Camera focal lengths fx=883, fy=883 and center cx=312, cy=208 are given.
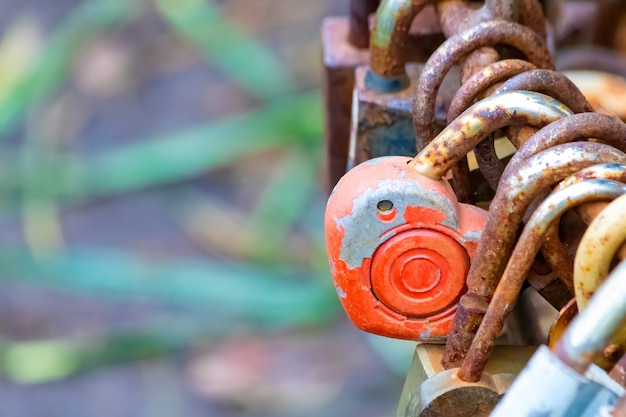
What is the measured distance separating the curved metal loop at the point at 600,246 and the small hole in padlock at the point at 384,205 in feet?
0.32

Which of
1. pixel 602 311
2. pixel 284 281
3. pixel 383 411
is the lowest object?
pixel 383 411

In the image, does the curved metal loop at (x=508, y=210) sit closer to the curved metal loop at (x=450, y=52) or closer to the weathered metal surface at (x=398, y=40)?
the curved metal loop at (x=450, y=52)

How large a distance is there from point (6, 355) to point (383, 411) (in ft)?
2.59

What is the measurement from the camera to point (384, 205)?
1.37 ft

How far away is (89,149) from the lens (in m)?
2.26

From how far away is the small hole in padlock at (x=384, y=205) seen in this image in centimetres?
42

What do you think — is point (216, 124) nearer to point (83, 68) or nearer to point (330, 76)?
point (83, 68)

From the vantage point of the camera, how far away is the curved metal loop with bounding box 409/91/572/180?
41 centimetres

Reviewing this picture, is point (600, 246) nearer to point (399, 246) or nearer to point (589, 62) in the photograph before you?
point (399, 246)

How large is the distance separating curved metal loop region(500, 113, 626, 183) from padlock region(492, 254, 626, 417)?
9 centimetres

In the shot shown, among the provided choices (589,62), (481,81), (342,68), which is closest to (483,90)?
(481,81)

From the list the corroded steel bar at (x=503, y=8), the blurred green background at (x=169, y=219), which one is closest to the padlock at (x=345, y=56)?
the corroded steel bar at (x=503, y=8)

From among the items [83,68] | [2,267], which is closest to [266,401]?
[2,267]

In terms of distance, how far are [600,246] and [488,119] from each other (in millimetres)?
93
